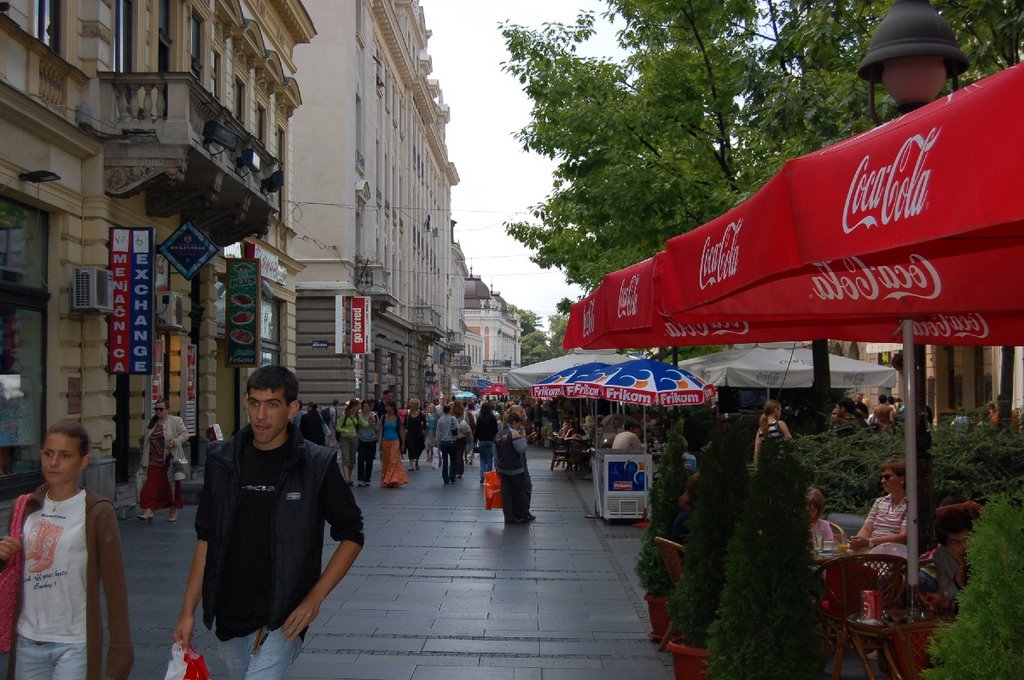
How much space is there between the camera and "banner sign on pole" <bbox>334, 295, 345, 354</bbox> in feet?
112

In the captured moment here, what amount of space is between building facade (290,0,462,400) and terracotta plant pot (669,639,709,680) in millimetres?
27541

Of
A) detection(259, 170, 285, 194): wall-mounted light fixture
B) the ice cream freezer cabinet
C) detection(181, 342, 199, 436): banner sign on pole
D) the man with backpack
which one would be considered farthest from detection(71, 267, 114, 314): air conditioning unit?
the man with backpack

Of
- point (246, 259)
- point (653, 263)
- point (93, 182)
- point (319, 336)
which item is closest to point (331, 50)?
point (319, 336)

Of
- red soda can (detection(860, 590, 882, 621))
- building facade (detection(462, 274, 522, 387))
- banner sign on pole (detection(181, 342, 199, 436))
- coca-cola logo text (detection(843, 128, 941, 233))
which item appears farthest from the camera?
building facade (detection(462, 274, 522, 387))

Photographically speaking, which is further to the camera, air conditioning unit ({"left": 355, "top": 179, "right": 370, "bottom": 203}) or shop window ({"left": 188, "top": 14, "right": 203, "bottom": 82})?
air conditioning unit ({"left": 355, "top": 179, "right": 370, "bottom": 203})

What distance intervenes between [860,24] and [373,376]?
30.9m

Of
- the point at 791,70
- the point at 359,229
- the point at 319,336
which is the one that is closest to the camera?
the point at 791,70

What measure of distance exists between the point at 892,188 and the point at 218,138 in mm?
14517

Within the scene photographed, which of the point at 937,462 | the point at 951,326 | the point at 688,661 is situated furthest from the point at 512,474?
the point at 688,661

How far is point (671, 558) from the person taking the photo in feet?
22.7

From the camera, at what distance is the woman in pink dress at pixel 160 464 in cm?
1473

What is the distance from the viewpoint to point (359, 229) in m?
38.9

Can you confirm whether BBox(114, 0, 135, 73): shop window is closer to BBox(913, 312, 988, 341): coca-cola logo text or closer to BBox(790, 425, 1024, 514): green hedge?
BBox(790, 425, 1024, 514): green hedge

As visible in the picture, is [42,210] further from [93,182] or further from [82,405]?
[82,405]
